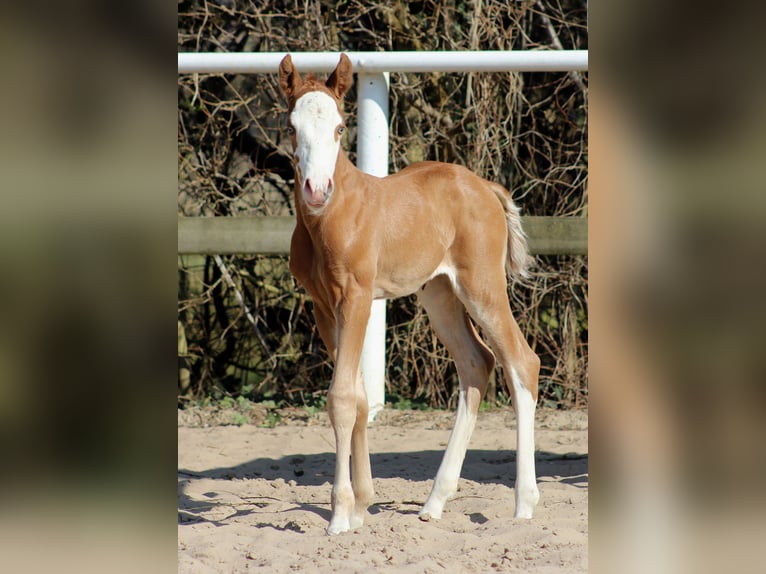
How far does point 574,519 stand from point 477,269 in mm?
1203

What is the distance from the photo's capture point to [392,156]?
671 cm

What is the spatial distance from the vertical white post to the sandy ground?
43 centimetres

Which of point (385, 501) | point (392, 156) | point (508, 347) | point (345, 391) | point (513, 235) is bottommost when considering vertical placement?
point (385, 501)

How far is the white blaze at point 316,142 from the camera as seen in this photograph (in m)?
3.10

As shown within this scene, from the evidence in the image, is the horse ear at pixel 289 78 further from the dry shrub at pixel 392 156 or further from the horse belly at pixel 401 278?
the dry shrub at pixel 392 156

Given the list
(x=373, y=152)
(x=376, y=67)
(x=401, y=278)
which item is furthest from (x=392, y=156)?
(x=401, y=278)

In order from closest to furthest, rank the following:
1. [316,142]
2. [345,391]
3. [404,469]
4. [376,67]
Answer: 1. [316,142]
2. [345,391]
3. [404,469]
4. [376,67]

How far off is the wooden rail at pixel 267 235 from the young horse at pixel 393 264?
1282 mm

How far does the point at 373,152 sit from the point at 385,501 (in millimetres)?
2408

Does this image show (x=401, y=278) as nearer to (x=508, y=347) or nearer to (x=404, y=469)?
(x=508, y=347)

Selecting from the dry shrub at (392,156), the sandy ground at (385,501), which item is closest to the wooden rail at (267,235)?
the dry shrub at (392,156)

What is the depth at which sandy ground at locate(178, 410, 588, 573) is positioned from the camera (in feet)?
9.82

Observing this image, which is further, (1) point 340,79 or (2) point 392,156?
(2) point 392,156
